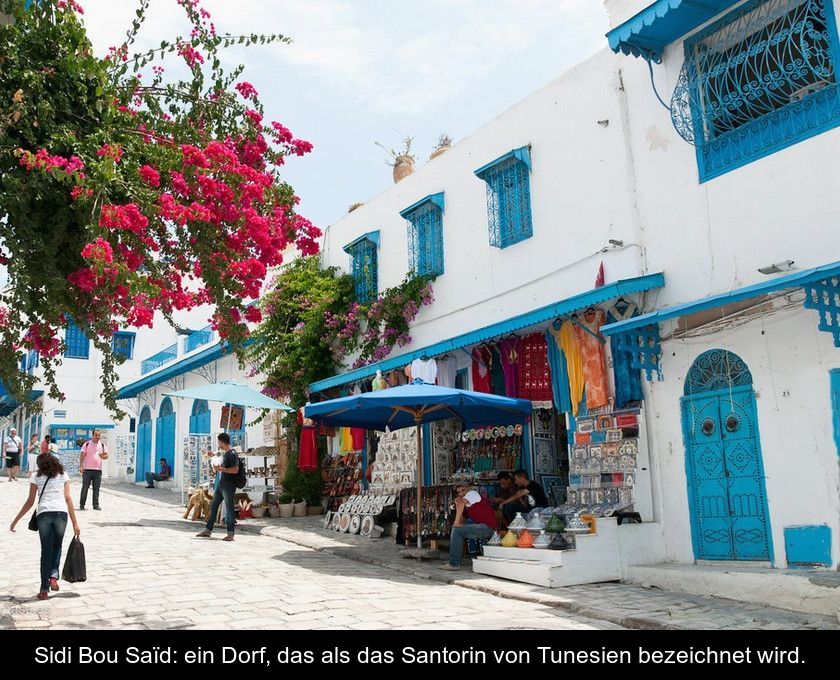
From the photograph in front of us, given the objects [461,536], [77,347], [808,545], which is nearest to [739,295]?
[808,545]

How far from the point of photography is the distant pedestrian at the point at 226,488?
12203 millimetres

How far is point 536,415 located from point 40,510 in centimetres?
679

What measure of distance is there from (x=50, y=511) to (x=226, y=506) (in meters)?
4.67

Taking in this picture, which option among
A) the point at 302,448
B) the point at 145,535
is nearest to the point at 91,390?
the point at 302,448

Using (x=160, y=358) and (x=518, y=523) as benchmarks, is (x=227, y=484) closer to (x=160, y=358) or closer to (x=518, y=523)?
(x=518, y=523)

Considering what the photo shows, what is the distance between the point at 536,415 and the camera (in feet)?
39.3

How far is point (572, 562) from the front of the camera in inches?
349

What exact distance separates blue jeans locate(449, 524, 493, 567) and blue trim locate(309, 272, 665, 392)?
8.40ft

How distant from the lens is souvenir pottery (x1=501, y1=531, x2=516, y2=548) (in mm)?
9492

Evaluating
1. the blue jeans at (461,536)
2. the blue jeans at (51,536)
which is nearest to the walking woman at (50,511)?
the blue jeans at (51,536)

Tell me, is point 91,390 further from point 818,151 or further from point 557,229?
point 818,151

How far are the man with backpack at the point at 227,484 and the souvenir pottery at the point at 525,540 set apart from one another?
15.6 feet

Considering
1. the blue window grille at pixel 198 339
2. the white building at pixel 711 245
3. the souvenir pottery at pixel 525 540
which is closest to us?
the white building at pixel 711 245

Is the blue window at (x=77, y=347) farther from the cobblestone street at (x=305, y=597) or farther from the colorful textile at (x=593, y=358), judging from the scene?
the colorful textile at (x=593, y=358)
